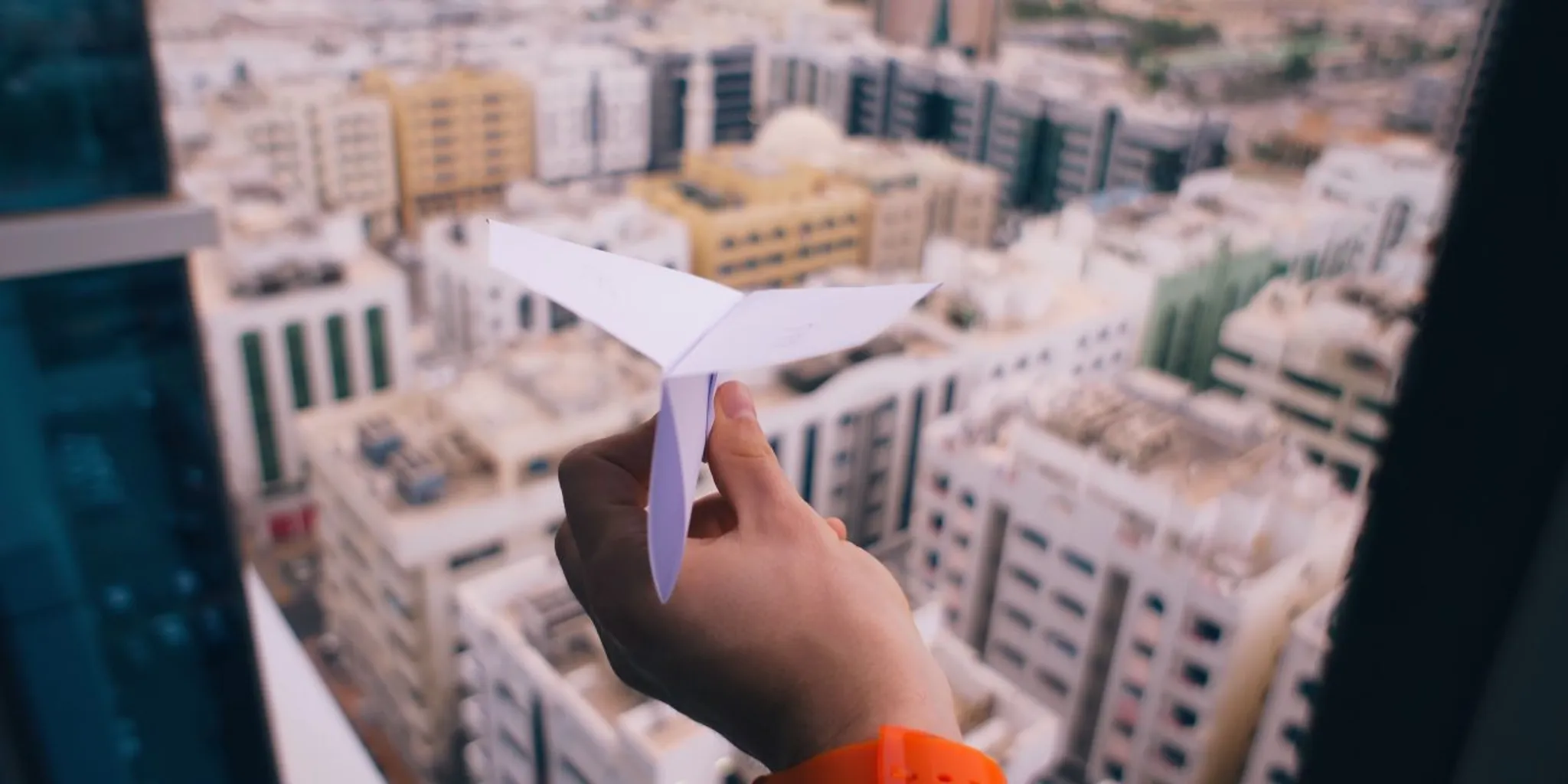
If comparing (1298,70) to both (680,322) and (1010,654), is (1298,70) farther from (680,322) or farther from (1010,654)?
(680,322)

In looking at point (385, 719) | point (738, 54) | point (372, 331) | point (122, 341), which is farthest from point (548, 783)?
point (738, 54)

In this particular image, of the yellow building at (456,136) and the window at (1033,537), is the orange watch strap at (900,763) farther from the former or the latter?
the yellow building at (456,136)

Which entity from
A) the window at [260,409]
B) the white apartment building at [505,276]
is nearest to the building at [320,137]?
the white apartment building at [505,276]

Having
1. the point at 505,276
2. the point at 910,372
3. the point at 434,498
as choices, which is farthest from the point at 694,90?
the point at 434,498

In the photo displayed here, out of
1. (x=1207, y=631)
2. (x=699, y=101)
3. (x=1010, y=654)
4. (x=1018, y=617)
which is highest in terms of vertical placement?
(x=699, y=101)

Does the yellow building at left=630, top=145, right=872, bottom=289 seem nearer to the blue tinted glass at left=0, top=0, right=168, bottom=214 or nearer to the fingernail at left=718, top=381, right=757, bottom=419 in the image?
the blue tinted glass at left=0, top=0, right=168, bottom=214

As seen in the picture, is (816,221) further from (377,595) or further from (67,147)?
(67,147)
